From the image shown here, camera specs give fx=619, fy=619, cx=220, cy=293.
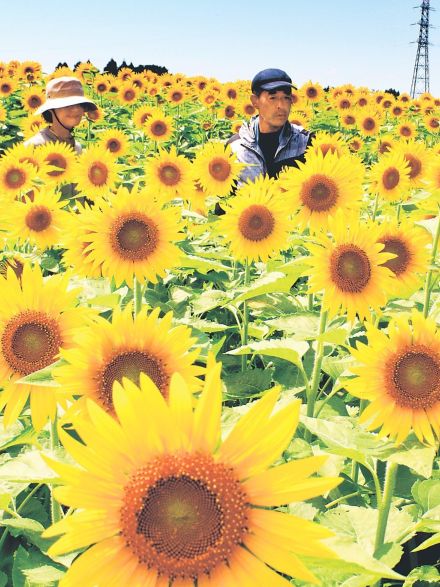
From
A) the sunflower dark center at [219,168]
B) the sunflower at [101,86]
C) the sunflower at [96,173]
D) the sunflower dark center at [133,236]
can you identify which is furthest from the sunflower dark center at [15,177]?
the sunflower at [101,86]

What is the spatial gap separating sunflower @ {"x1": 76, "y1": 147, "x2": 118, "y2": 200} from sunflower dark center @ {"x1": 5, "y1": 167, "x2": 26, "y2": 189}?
0.45 m

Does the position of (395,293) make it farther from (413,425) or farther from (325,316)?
(413,425)

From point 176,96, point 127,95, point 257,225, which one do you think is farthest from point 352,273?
point 127,95

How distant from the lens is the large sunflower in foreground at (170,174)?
197 inches

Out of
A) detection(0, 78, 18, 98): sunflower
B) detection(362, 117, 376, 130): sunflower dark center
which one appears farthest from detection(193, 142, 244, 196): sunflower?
detection(0, 78, 18, 98): sunflower

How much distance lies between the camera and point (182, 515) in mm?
1183

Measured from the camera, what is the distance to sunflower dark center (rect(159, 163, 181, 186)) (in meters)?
5.02

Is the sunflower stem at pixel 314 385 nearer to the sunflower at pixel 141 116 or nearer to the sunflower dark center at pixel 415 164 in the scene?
the sunflower dark center at pixel 415 164

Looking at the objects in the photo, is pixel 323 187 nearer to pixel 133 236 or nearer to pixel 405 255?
pixel 405 255

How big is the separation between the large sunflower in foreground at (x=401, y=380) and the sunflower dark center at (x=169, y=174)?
3274 millimetres

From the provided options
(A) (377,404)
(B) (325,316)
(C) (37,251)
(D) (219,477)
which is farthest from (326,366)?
(C) (37,251)

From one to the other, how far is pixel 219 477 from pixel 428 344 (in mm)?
1105

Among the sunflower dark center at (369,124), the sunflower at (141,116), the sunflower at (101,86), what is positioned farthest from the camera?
the sunflower at (101,86)

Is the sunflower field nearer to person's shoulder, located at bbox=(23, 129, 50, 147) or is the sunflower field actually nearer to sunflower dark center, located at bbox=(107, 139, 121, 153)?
person's shoulder, located at bbox=(23, 129, 50, 147)
